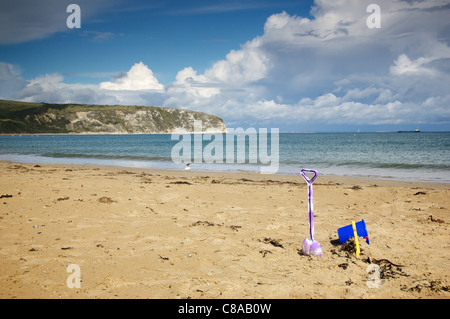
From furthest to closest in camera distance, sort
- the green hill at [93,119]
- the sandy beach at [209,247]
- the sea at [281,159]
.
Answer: the green hill at [93,119], the sea at [281,159], the sandy beach at [209,247]

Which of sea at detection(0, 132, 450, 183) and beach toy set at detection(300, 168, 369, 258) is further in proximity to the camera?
sea at detection(0, 132, 450, 183)

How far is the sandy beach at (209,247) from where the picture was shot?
158 inches

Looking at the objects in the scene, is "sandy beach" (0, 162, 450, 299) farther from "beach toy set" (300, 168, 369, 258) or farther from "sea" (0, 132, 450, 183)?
"sea" (0, 132, 450, 183)

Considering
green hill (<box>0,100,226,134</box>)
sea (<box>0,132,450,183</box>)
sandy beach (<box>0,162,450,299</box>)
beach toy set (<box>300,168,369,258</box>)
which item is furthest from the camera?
green hill (<box>0,100,226,134</box>)

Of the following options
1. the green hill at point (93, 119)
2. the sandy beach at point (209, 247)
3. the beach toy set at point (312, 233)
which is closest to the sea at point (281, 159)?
the sandy beach at point (209, 247)

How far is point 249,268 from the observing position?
4.64m

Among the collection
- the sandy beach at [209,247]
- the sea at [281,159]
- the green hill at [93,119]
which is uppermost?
the green hill at [93,119]

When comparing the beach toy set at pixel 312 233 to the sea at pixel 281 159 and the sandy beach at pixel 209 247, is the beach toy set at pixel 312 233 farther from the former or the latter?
the sea at pixel 281 159

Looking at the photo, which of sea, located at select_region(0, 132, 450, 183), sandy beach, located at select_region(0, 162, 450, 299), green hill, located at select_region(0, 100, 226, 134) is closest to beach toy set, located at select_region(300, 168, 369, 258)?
sandy beach, located at select_region(0, 162, 450, 299)

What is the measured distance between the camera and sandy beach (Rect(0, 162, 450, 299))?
4.01m

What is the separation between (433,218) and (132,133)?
180668 mm
